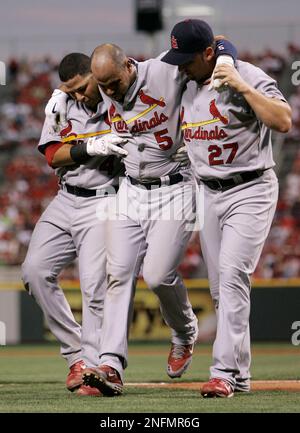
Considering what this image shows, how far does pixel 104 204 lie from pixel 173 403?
165cm

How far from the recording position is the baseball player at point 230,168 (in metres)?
5.63

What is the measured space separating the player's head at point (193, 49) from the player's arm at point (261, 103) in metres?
0.26

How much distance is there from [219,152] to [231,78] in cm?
54

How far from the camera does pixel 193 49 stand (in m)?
5.65

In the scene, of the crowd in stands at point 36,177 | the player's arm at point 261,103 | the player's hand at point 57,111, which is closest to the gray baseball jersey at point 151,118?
the player's hand at point 57,111

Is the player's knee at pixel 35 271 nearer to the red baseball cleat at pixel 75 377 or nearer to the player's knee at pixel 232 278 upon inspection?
the red baseball cleat at pixel 75 377

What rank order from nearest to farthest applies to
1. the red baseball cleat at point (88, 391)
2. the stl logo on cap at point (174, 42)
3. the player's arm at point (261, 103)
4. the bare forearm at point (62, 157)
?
the player's arm at point (261, 103) → the stl logo on cap at point (174, 42) → the red baseball cleat at point (88, 391) → the bare forearm at point (62, 157)

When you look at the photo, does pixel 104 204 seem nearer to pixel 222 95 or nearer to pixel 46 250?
pixel 46 250

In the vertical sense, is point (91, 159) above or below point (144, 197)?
above

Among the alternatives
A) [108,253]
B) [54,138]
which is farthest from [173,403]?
[54,138]

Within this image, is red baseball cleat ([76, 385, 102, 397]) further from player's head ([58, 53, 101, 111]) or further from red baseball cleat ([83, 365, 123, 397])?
player's head ([58, 53, 101, 111])

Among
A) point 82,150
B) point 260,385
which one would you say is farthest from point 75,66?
point 260,385

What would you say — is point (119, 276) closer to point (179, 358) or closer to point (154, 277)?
point (154, 277)
